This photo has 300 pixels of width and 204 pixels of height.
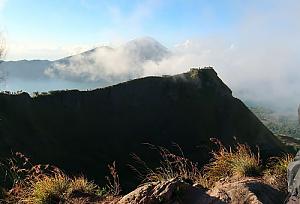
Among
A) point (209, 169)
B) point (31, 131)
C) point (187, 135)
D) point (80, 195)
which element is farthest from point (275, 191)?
point (187, 135)

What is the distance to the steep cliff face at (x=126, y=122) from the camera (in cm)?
6350

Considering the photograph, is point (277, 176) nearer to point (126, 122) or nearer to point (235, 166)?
point (235, 166)

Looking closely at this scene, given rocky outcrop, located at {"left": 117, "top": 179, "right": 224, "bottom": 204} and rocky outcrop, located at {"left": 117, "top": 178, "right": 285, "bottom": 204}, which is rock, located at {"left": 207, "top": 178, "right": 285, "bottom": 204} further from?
rocky outcrop, located at {"left": 117, "top": 179, "right": 224, "bottom": 204}

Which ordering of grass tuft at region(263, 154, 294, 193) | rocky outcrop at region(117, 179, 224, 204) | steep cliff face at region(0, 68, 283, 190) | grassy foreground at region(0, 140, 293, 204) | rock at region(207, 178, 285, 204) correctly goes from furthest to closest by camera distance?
1. steep cliff face at region(0, 68, 283, 190)
2. grassy foreground at region(0, 140, 293, 204)
3. grass tuft at region(263, 154, 294, 193)
4. rocky outcrop at region(117, 179, 224, 204)
5. rock at region(207, 178, 285, 204)

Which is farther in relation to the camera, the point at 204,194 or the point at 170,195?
the point at 204,194

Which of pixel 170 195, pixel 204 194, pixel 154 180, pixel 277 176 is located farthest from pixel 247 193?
pixel 154 180

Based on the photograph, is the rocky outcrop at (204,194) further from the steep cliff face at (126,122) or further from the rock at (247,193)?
the steep cliff face at (126,122)

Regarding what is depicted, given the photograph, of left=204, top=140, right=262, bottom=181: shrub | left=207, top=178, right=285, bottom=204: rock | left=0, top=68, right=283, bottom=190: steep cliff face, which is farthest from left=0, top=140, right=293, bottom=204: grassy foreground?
left=0, top=68, right=283, bottom=190: steep cliff face

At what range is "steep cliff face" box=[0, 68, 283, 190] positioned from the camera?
6350cm

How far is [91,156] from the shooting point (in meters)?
68.5

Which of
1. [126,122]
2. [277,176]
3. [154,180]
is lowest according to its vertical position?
[126,122]

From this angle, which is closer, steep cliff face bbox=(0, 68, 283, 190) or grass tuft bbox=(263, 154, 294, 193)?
grass tuft bbox=(263, 154, 294, 193)

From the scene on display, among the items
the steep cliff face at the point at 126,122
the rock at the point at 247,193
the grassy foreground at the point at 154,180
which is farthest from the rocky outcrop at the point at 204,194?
the steep cliff face at the point at 126,122

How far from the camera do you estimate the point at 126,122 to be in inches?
2977
